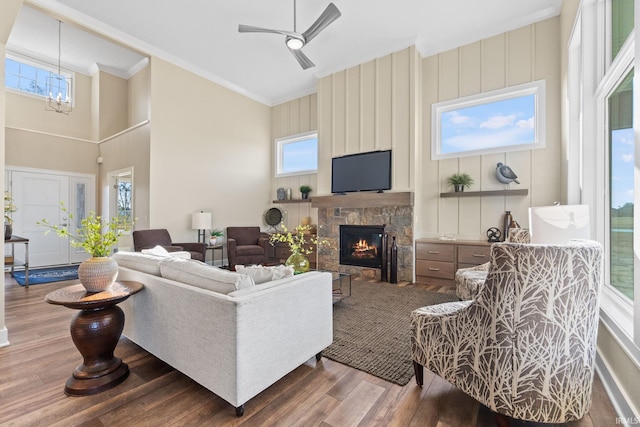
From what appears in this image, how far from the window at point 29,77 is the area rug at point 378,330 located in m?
7.23

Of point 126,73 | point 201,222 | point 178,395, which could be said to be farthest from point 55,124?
point 178,395

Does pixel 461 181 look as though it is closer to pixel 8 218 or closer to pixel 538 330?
pixel 538 330

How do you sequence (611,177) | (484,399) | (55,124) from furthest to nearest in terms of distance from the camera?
(55,124)
(611,177)
(484,399)

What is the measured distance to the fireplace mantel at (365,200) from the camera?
174 inches

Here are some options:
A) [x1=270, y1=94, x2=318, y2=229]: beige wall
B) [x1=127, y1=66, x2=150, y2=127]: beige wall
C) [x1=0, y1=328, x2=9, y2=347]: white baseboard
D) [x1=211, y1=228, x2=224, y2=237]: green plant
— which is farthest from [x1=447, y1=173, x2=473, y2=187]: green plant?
[x1=127, y1=66, x2=150, y2=127]: beige wall

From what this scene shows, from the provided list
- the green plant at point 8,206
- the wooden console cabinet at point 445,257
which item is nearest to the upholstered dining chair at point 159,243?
the green plant at point 8,206

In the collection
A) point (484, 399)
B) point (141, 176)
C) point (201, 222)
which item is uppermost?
point (141, 176)

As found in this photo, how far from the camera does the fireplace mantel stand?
4.42m

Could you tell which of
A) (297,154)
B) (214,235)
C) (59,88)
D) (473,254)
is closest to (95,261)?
(214,235)

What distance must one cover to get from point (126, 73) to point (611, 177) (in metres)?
8.37

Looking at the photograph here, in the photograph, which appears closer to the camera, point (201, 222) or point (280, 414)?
point (280, 414)

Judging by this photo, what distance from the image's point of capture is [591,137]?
2574 mm

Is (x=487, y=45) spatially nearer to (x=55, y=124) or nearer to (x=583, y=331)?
(x=583, y=331)

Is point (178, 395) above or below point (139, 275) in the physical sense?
below
